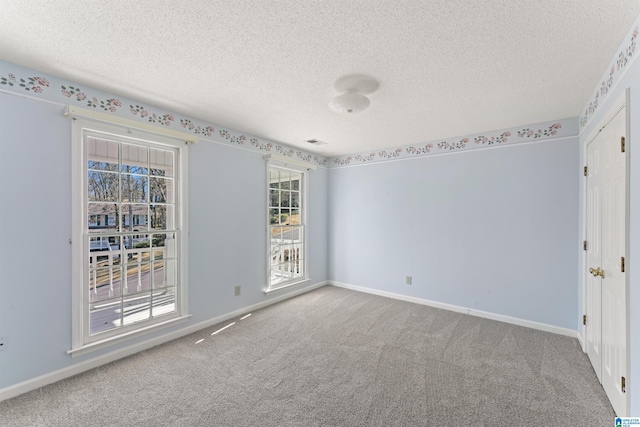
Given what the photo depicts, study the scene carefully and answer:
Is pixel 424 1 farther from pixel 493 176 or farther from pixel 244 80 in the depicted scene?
pixel 493 176

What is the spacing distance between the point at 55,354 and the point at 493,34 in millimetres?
3974

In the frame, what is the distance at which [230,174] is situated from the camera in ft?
11.8

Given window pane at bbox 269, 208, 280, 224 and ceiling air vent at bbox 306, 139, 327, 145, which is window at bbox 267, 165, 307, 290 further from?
ceiling air vent at bbox 306, 139, 327, 145

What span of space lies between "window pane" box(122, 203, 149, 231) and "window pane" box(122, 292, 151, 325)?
2.30ft

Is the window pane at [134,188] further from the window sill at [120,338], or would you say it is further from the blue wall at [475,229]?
the blue wall at [475,229]

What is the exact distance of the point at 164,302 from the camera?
3.29 m

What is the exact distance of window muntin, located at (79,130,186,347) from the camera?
2529 millimetres

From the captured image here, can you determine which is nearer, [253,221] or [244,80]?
[244,80]

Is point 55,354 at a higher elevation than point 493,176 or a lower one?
lower

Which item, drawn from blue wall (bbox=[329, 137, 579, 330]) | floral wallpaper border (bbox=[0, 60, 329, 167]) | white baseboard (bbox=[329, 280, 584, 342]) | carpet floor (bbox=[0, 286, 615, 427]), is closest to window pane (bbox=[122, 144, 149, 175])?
floral wallpaper border (bbox=[0, 60, 329, 167])

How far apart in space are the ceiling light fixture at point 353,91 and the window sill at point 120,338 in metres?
2.80

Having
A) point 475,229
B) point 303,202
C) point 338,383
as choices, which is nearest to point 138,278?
point 338,383

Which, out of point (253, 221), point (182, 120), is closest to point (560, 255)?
point (253, 221)

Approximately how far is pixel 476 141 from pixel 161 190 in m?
4.02
